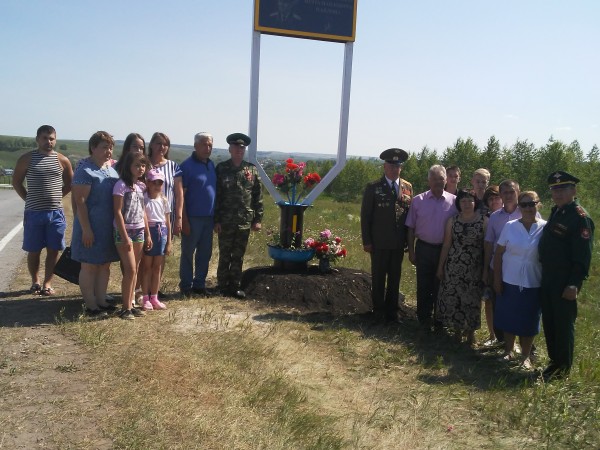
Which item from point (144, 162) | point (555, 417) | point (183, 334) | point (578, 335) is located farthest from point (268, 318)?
point (578, 335)

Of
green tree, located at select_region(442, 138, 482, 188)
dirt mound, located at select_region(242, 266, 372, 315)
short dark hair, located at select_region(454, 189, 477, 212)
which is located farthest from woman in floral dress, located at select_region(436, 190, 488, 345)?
green tree, located at select_region(442, 138, 482, 188)

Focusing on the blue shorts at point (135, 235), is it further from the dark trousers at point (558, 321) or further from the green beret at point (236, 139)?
the dark trousers at point (558, 321)

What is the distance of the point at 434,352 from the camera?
507 cm

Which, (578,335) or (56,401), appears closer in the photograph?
(56,401)

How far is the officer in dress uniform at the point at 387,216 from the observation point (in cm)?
566

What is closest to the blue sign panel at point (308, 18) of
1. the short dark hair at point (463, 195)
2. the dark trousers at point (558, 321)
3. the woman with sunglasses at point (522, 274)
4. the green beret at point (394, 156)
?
the green beret at point (394, 156)

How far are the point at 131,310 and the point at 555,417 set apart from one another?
361cm

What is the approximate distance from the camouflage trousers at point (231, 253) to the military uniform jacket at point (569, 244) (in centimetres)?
322

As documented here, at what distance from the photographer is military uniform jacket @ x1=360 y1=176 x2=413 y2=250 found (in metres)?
5.65

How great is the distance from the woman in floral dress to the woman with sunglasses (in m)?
0.37

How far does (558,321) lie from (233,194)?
3501mm

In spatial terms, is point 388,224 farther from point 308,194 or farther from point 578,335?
point 578,335

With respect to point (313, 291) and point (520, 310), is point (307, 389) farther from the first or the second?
point (313, 291)

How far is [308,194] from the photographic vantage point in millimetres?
7223
